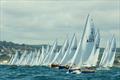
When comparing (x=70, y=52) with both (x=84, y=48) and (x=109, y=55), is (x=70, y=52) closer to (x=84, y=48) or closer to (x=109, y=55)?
(x=109, y=55)

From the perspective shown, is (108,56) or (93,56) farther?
(108,56)

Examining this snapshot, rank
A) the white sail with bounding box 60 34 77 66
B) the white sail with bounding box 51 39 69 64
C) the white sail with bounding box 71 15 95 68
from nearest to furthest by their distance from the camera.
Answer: the white sail with bounding box 71 15 95 68
the white sail with bounding box 60 34 77 66
the white sail with bounding box 51 39 69 64

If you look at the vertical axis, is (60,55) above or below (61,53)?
below

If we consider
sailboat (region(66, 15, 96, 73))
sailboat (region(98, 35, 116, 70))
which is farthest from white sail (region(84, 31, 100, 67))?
sailboat (region(98, 35, 116, 70))

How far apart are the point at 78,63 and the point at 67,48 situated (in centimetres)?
5009

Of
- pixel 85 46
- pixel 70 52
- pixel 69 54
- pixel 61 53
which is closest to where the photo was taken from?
pixel 85 46

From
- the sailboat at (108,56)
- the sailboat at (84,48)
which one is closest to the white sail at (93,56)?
the sailboat at (84,48)

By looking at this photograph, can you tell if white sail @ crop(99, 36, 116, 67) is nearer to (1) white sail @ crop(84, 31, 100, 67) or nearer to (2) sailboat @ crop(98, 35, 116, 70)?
(2) sailboat @ crop(98, 35, 116, 70)

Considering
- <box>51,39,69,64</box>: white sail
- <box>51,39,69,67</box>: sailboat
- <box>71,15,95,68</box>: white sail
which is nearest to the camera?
<box>71,15,95,68</box>: white sail

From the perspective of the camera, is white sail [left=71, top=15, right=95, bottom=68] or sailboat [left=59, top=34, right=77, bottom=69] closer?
white sail [left=71, top=15, right=95, bottom=68]

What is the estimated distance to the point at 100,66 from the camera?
175000 mm

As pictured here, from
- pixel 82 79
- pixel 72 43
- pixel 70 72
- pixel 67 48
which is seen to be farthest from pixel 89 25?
pixel 67 48

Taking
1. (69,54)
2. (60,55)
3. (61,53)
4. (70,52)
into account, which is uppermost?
(70,52)

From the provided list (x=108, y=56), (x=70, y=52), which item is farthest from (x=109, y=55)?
(x=70, y=52)
